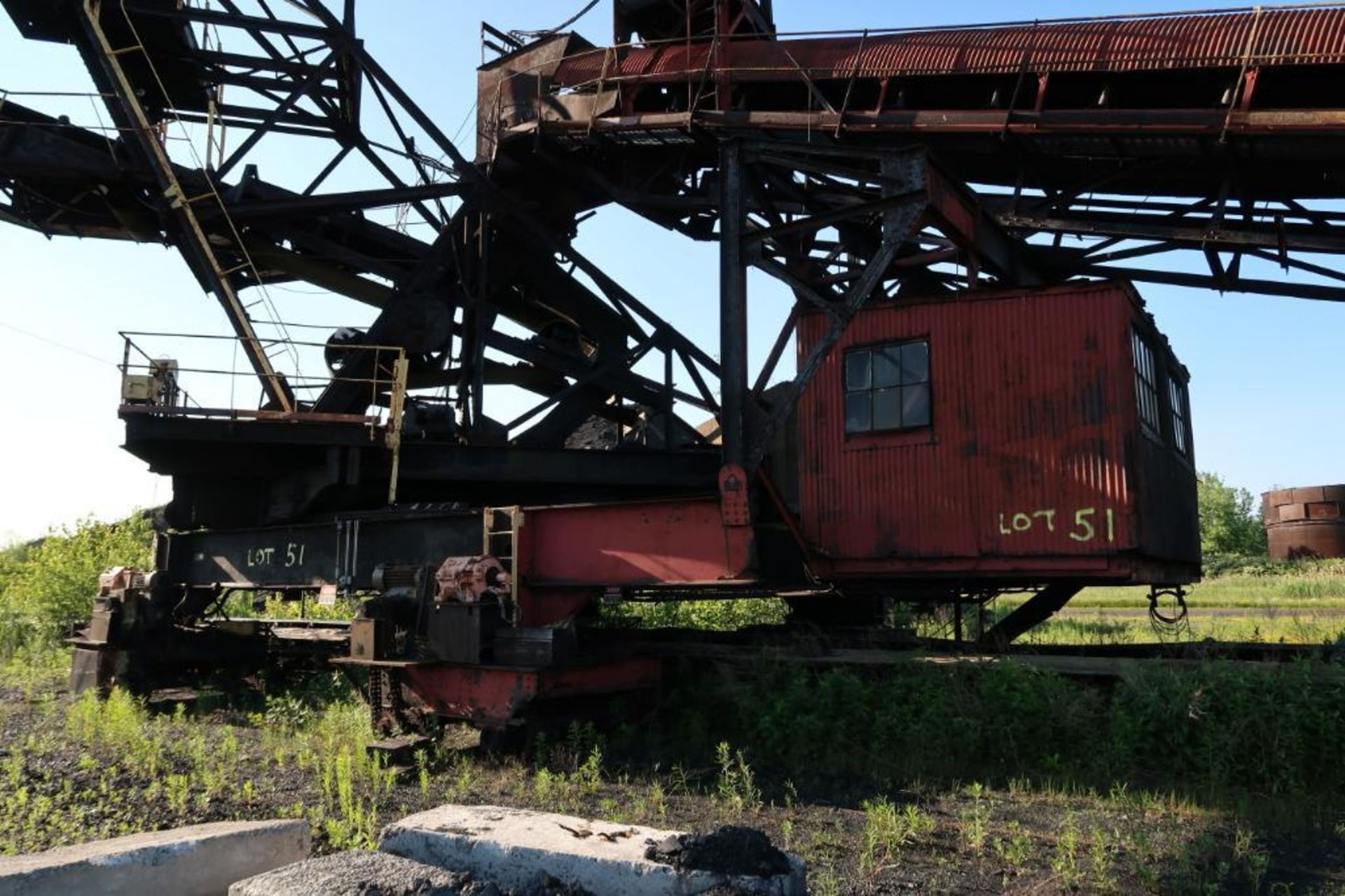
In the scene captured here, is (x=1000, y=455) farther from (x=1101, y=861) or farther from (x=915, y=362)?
(x=1101, y=861)

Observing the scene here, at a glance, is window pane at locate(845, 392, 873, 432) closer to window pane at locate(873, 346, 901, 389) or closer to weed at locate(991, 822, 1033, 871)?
window pane at locate(873, 346, 901, 389)

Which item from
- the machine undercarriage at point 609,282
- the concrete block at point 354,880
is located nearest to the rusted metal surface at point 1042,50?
the machine undercarriage at point 609,282

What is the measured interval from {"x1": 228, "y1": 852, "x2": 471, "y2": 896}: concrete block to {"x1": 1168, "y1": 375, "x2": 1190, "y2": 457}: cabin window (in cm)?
941

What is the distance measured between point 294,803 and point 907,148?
7246mm

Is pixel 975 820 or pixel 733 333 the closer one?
pixel 975 820

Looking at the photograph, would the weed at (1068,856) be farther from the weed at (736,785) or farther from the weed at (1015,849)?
the weed at (736,785)

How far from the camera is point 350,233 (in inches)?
548

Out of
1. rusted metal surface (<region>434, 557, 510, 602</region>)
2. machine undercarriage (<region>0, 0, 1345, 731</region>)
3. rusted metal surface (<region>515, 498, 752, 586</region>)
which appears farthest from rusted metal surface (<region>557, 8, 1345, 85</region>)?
rusted metal surface (<region>434, 557, 510, 602</region>)

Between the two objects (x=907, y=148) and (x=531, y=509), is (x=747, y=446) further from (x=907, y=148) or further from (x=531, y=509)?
(x=907, y=148)

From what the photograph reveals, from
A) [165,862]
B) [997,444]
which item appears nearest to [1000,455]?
[997,444]

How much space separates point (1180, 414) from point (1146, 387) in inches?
83.2

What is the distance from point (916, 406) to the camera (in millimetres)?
9781

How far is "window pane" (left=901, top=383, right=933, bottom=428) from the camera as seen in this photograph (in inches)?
381

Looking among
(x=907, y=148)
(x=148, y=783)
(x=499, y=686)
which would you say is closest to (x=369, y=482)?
(x=499, y=686)
